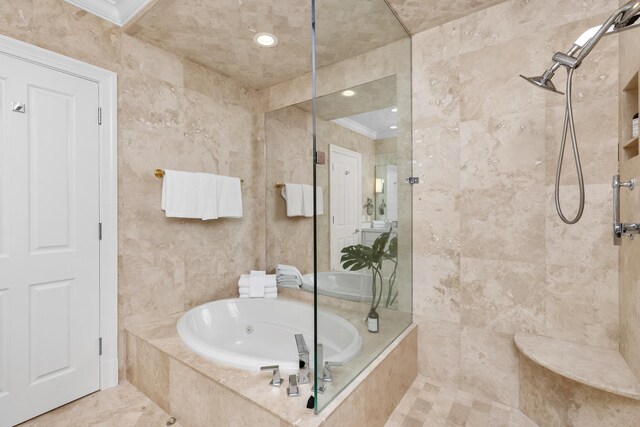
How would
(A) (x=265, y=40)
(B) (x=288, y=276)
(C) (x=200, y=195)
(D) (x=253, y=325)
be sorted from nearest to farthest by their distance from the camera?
(A) (x=265, y=40)
(C) (x=200, y=195)
(D) (x=253, y=325)
(B) (x=288, y=276)

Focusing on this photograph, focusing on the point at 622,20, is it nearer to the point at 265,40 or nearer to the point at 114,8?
the point at 265,40

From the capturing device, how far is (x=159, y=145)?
214 centimetres

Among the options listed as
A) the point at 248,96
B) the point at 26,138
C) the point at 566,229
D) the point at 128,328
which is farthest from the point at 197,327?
the point at 566,229

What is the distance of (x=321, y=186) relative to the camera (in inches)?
51.8

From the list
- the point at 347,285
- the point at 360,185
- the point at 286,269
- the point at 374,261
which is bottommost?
the point at 286,269

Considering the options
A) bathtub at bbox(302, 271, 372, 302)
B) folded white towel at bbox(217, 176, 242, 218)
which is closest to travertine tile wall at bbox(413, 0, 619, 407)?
bathtub at bbox(302, 271, 372, 302)

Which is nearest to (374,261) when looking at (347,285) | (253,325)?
(347,285)

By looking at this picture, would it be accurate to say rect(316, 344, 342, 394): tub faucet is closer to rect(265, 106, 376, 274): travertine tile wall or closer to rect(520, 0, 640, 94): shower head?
rect(265, 106, 376, 274): travertine tile wall

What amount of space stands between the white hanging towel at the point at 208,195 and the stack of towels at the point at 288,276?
739 millimetres

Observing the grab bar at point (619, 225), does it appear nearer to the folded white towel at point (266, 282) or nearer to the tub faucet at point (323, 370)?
the tub faucet at point (323, 370)

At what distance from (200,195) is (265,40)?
1.20 metres

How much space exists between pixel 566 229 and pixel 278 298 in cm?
199

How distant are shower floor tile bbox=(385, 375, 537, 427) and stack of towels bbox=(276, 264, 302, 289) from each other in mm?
1152

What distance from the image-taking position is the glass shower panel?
126cm
